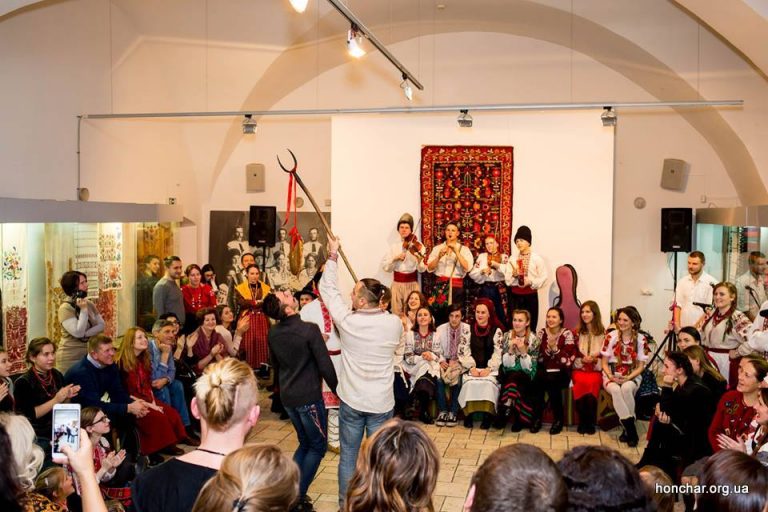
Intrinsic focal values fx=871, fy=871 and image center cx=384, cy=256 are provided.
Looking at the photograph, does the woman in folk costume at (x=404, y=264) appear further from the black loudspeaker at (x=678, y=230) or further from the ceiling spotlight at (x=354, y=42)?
the ceiling spotlight at (x=354, y=42)

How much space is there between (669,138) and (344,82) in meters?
4.40

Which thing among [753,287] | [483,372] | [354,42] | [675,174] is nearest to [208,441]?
[354,42]

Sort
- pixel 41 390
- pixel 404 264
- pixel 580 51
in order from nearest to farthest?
pixel 41 390
pixel 404 264
pixel 580 51

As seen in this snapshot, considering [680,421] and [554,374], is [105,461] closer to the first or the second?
[680,421]

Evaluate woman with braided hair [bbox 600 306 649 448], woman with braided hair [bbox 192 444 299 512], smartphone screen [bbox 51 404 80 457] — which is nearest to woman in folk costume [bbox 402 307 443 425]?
woman with braided hair [bbox 600 306 649 448]

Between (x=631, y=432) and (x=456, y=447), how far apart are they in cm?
157

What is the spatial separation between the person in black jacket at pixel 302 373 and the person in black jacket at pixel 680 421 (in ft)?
7.71

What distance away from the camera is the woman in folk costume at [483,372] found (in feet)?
26.6

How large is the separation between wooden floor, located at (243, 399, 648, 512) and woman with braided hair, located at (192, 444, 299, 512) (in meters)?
3.72

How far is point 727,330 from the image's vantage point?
7.62m

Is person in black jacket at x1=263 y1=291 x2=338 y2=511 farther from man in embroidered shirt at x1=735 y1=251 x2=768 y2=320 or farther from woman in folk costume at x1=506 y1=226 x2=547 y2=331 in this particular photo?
woman in folk costume at x1=506 y1=226 x2=547 y2=331

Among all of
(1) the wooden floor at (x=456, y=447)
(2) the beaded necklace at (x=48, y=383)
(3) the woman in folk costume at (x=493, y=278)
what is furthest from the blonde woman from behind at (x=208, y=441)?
(3) the woman in folk costume at (x=493, y=278)

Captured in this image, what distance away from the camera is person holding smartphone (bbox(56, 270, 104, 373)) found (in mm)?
7621

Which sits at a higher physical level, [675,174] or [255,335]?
[675,174]
